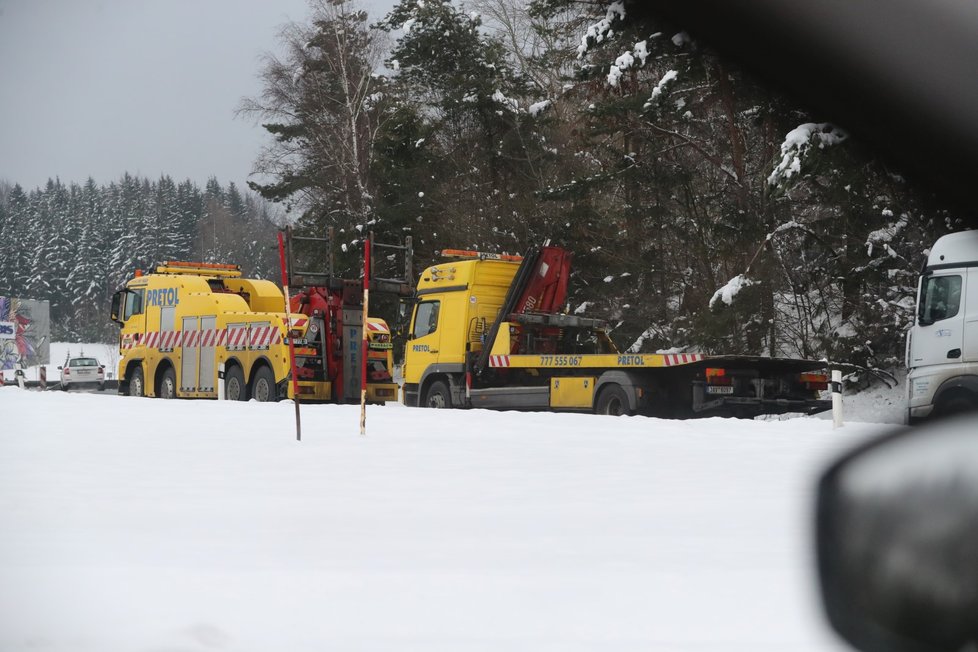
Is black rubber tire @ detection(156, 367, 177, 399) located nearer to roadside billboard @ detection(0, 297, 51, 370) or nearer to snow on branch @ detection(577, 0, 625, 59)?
roadside billboard @ detection(0, 297, 51, 370)

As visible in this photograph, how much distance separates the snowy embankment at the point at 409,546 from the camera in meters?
3.45

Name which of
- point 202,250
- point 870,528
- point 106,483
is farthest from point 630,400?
point 202,250

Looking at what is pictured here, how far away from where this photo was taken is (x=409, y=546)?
4.98 meters

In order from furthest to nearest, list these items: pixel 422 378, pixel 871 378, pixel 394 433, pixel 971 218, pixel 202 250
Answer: pixel 202 250, pixel 422 378, pixel 871 378, pixel 394 433, pixel 971 218

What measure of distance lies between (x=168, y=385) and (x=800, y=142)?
66.4 feet

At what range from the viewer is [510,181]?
3219cm

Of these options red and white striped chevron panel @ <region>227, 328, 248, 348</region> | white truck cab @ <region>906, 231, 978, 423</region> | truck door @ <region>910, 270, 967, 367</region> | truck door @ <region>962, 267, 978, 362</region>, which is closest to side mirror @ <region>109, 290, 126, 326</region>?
red and white striped chevron panel @ <region>227, 328, 248, 348</region>

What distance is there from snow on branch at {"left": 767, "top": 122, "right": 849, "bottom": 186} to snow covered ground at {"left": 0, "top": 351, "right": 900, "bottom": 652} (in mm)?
1114

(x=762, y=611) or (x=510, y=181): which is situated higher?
(x=510, y=181)

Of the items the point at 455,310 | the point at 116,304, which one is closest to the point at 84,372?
the point at 116,304

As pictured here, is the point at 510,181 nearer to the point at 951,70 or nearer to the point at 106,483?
the point at 106,483

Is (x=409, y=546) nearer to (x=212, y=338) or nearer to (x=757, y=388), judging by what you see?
(x=757, y=388)

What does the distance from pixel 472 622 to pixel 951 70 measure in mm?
2419

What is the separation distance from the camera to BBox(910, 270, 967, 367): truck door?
13.0m
